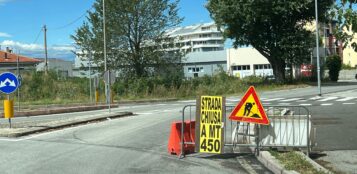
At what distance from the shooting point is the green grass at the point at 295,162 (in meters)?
8.35

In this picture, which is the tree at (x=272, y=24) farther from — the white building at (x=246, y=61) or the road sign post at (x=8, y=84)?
the white building at (x=246, y=61)

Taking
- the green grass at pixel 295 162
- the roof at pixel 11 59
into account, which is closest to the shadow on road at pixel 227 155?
the green grass at pixel 295 162

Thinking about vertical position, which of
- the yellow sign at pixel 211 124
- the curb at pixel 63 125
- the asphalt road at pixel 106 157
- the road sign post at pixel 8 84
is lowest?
the asphalt road at pixel 106 157

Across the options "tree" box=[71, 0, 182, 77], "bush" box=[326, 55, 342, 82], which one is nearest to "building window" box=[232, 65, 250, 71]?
"bush" box=[326, 55, 342, 82]

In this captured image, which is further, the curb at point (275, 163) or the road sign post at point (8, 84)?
the road sign post at point (8, 84)

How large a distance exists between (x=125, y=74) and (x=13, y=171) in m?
37.7

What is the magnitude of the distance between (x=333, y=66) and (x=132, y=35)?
101 feet

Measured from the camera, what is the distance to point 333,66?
64750 millimetres

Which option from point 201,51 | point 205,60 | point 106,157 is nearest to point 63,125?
point 106,157

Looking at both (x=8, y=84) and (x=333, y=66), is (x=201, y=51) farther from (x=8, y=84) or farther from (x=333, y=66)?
(x=8, y=84)

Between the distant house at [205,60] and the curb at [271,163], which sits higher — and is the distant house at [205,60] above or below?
above

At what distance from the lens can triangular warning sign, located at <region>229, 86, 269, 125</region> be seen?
10.6 metres

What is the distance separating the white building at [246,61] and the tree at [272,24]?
5368 cm

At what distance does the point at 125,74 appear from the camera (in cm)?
4666
